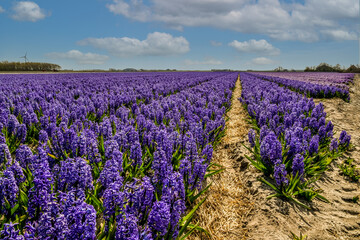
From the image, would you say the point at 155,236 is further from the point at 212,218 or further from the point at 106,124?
the point at 106,124

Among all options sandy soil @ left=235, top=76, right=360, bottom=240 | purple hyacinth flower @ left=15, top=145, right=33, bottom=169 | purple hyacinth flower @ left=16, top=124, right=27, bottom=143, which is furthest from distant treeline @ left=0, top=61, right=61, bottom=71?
sandy soil @ left=235, top=76, right=360, bottom=240

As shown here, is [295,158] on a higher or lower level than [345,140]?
higher

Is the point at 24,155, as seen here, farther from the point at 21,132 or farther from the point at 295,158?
the point at 295,158

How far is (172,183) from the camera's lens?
2469 mm

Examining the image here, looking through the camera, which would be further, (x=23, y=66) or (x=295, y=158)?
(x=23, y=66)

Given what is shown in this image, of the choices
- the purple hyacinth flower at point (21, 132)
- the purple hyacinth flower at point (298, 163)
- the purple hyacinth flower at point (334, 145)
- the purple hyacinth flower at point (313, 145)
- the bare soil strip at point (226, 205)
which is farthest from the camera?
the purple hyacinth flower at point (334, 145)

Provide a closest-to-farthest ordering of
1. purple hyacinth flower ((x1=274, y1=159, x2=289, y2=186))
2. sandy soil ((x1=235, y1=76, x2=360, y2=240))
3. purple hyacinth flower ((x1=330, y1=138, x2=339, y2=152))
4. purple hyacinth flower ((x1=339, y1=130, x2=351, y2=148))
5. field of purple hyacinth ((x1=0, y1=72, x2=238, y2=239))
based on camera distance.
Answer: field of purple hyacinth ((x1=0, y1=72, x2=238, y2=239)), sandy soil ((x1=235, y1=76, x2=360, y2=240)), purple hyacinth flower ((x1=274, y1=159, x2=289, y2=186)), purple hyacinth flower ((x1=330, y1=138, x2=339, y2=152)), purple hyacinth flower ((x1=339, y1=130, x2=351, y2=148))

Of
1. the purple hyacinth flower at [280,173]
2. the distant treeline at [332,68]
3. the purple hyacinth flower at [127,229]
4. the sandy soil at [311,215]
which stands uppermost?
the distant treeline at [332,68]

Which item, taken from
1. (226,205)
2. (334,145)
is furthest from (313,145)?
(226,205)

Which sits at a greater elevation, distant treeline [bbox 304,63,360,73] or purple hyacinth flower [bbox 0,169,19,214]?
distant treeline [bbox 304,63,360,73]

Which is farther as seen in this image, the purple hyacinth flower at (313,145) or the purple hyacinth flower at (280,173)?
the purple hyacinth flower at (313,145)

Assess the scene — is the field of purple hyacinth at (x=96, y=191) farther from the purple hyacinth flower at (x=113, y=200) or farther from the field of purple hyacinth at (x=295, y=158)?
the field of purple hyacinth at (x=295, y=158)

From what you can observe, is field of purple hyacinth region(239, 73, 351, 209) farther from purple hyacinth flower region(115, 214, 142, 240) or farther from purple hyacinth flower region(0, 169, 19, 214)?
purple hyacinth flower region(0, 169, 19, 214)

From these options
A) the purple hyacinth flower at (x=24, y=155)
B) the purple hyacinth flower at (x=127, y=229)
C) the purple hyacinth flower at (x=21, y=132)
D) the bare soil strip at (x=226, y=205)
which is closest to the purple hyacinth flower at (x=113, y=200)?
the purple hyacinth flower at (x=127, y=229)
